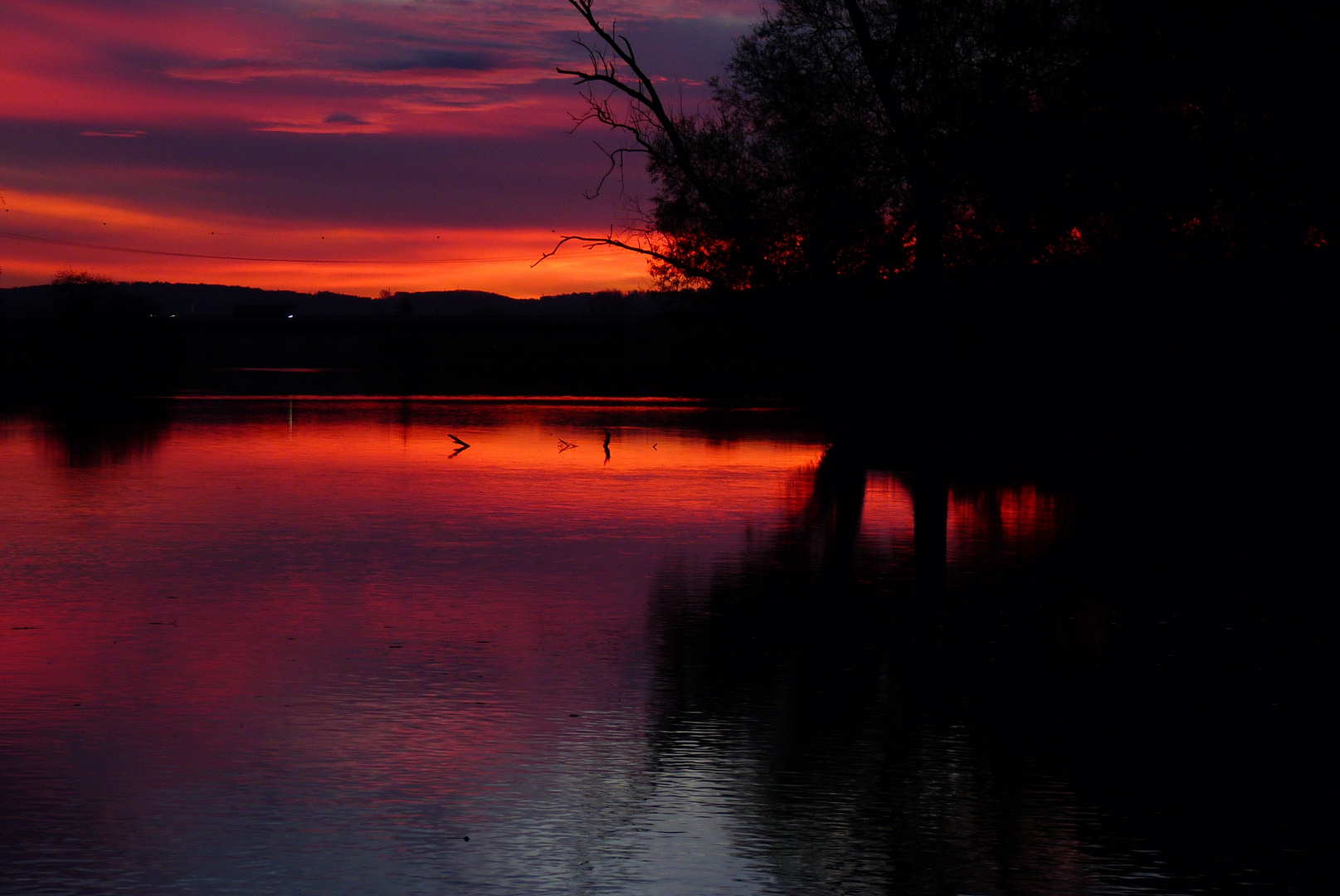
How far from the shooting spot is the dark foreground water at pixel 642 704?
791 cm

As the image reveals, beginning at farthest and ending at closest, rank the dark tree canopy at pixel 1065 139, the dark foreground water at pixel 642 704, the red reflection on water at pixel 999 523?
1. the dark tree canopy at pixel 1065 139
2. the red reflection on water at pixel 999 523
3. the dark foreground water at pixel 642 704

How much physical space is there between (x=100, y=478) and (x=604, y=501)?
1140 centimetres

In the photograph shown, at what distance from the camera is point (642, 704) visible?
11391mm

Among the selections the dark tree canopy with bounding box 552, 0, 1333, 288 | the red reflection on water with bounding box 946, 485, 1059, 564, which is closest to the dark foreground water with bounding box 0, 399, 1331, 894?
the red reflection on water with bounding box 946, 485, 1059, 564

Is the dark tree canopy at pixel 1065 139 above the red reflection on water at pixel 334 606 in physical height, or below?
above

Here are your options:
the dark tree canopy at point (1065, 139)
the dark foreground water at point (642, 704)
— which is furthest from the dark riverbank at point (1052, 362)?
the dark foreground water at point (642, 704)

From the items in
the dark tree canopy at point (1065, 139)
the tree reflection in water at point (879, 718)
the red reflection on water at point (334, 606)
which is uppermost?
the dark tree canopy at point (1065, 139)

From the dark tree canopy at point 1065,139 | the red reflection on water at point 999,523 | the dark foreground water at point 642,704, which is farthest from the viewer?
the dark tree canopy at point 1065,139

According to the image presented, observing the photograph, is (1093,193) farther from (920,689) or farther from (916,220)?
(920,689)

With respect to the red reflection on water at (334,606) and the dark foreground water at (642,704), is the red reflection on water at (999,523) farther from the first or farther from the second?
the red reflection on water at (334,606)

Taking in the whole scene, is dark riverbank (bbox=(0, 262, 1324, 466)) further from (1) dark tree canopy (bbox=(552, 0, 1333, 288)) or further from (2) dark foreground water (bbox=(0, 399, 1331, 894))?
(2) dark foreground water (bbox=(0, 399, 1331, 894))

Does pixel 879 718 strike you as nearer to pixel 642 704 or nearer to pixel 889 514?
pixel 642 704

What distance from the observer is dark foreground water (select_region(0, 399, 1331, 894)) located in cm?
791

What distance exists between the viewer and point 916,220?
106 ft
